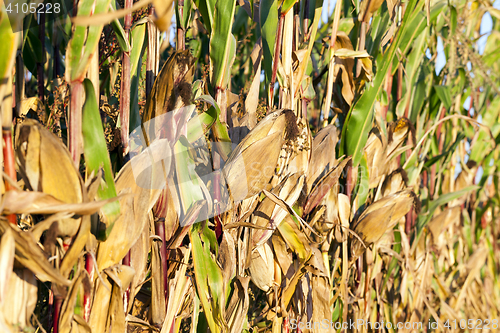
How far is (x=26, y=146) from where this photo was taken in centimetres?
33

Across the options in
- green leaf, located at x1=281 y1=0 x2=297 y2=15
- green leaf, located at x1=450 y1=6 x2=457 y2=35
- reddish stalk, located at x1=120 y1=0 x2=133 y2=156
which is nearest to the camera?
reddish stalk, located at x1=120 y1=0 x2=133 y2=156

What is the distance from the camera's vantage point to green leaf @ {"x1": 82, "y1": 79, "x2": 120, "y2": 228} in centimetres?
37

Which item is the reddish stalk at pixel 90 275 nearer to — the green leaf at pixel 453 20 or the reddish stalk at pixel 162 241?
the reddish stalk at pixel 162 241

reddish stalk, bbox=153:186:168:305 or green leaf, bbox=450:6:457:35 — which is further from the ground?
green leaf, bbox=450:6:457:35

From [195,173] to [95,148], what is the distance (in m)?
0.14

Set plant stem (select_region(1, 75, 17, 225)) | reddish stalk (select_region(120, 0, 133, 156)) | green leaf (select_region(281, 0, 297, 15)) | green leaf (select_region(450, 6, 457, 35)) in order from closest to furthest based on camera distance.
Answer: plant stem (select_region(1, 75, 17, 225)) → reddish stalk (select_region(120, 0, 133, 156)) → green leaf (select_region(281, 0, 297, 15)) → green leaf (select_region(450, 6, 457, 35))

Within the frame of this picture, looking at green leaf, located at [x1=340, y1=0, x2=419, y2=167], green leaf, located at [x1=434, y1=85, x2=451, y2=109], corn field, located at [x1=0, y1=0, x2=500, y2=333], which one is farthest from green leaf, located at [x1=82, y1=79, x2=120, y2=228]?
green leaf, located at [x1=434, y1=85, x2=451, y2=109]

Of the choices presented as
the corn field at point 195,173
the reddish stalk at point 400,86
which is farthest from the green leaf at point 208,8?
the reddish stalk at point 400,86

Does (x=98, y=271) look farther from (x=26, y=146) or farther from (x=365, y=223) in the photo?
(x=365, y=223)

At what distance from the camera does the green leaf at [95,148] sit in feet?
1.21

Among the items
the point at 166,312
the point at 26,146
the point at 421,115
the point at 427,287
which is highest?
the point at 421,115

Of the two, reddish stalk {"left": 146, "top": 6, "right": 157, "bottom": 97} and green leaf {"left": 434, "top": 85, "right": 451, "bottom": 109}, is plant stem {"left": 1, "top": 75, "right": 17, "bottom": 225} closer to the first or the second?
reddish stalk {"left": 146, "top": 6, "right": 157, "bottom": 97}

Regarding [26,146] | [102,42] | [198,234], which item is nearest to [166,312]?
[198,234]

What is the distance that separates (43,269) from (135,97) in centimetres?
25
